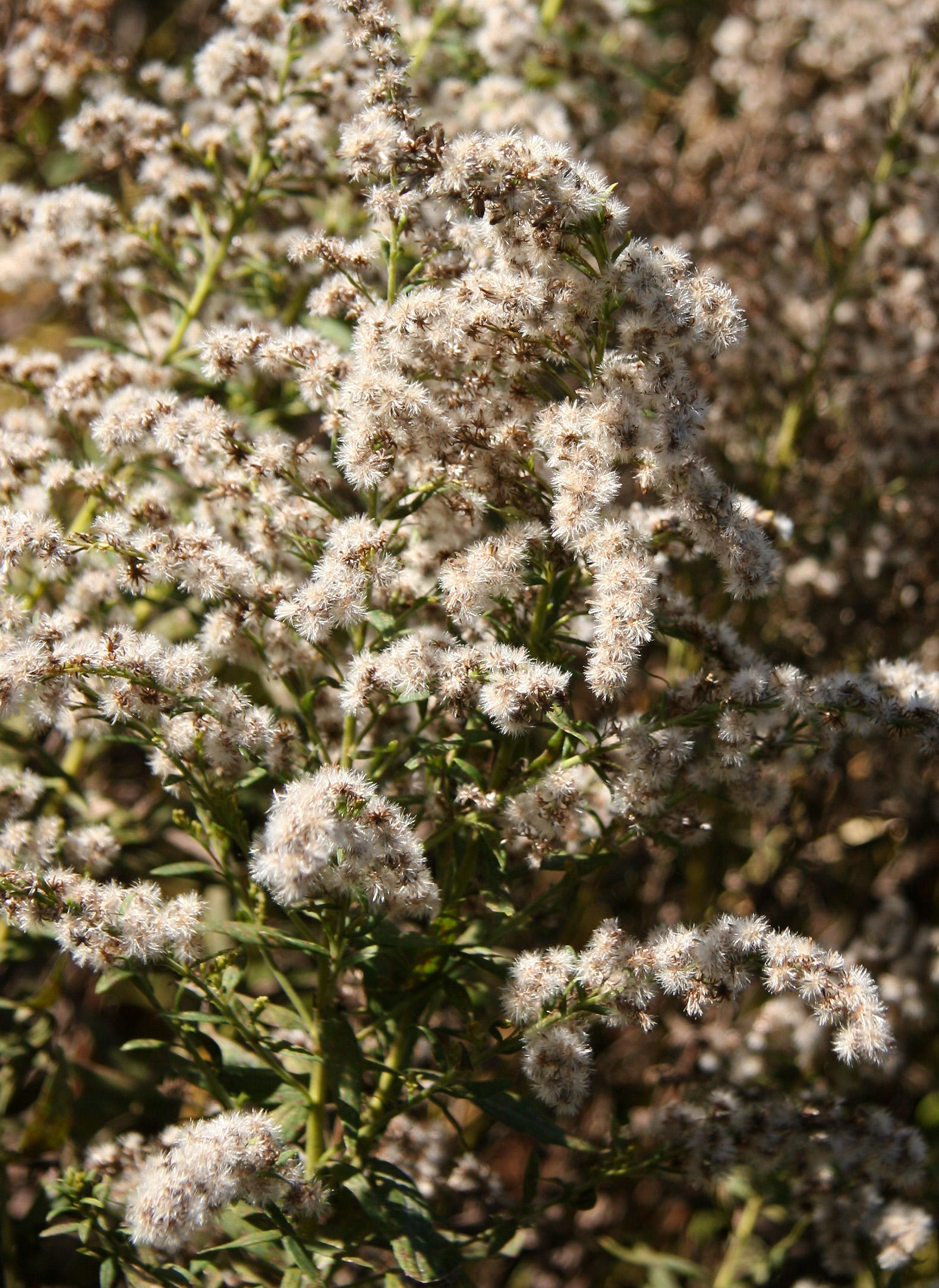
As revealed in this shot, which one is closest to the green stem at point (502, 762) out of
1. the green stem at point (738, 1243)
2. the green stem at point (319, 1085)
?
the green stem at point (319, 1085)

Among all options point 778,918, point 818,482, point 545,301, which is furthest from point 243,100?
point 778,918

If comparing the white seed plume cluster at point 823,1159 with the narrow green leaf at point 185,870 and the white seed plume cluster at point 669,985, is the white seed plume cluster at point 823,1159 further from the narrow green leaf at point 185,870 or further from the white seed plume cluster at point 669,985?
the narrow green leaf at point 185,870

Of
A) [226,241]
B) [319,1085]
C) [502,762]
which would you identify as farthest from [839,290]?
[319,1085]

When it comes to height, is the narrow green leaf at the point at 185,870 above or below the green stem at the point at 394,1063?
above

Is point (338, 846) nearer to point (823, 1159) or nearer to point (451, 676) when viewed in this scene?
point (451, 676)

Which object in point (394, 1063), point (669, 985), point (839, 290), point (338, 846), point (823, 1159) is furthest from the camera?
point (839, 290)

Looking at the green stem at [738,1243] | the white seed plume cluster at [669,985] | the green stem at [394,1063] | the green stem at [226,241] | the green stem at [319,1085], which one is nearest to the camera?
the white seed plume cluster at [669,985]
